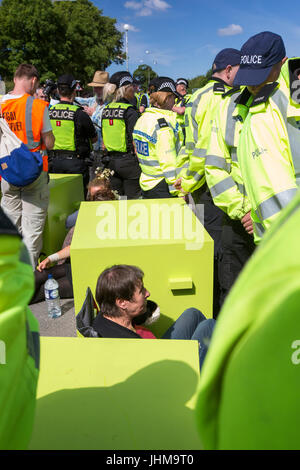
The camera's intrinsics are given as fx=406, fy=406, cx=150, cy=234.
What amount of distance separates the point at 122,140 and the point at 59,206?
1510 millimetres

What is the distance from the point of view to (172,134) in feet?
13.0

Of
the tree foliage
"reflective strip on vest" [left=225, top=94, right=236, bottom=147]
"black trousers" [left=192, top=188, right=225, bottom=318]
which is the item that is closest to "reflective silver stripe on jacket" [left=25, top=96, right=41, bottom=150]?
"black trousers" [left=192, top=188, right=225, bottom=318]

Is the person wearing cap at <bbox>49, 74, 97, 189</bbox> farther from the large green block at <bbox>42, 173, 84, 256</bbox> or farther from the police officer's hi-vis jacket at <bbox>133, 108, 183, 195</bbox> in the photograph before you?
the police officer's hi-vis jacket at <bbox>133, 108, 183, 195</bbox>

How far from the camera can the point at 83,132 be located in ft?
18.5

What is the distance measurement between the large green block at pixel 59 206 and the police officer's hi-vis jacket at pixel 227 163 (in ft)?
7.48

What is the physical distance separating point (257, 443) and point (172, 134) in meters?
3.62

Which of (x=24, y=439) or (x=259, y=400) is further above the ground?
(x=259, y=400)

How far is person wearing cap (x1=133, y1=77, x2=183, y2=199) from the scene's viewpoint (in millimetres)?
3941

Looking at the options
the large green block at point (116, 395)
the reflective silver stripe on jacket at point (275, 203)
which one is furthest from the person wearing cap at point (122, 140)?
the large green block at point (116, 395)

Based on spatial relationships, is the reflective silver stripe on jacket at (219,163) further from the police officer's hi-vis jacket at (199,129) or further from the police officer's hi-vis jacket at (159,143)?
the police officer's hi-vis jacket at (159,143)

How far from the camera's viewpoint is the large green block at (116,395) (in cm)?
111

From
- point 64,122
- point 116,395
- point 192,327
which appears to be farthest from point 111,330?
point 64,122
